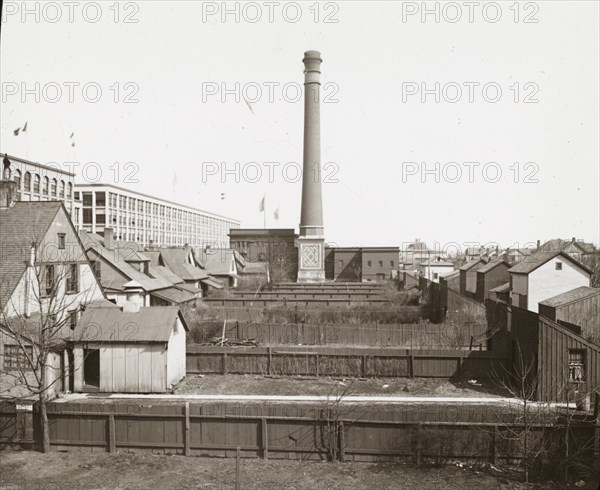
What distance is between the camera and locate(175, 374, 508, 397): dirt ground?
21.4 meters

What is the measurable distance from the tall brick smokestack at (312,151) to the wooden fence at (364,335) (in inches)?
1571

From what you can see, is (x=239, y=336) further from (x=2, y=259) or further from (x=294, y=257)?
(x=294, y=257)

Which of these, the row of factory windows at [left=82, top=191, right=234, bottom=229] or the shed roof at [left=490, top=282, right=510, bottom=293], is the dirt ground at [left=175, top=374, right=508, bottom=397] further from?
the row of factory windows at [left=82, top=191, right=234, bottom=229]

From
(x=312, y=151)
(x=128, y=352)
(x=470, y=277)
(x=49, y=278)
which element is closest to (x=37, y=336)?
(x=128, y=352)

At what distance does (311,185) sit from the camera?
227 feet

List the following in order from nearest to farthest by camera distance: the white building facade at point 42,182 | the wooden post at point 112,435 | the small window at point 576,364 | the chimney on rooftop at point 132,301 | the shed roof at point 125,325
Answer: the wooden post at point 112,435
the small window at point 576,364
the shed roof at point 125,325
the chimney on rooftop at point 132,301
the white building facade at point 42,182

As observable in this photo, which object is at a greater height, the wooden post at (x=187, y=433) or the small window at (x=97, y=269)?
the small window at (x=97, y=269)

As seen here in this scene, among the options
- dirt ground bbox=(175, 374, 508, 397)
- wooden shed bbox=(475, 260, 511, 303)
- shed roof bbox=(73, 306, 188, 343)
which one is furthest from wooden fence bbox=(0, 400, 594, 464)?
wooden shed bbox=(475, 260, 511, 303)

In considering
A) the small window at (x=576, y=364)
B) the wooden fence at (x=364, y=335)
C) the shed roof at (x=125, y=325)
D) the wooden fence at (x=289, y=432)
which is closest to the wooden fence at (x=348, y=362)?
the shed roof at (x=125, y=325)

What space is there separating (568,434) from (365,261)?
71879mm

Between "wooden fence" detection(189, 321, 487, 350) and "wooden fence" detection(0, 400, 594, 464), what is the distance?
15.6m

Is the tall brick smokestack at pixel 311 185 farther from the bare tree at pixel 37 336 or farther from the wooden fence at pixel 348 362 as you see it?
the wooden fence at pixel 348 362

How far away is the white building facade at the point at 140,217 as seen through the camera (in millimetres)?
91812

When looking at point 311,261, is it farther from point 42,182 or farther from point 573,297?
point 573,297
